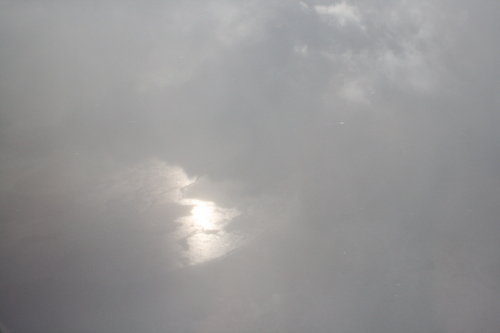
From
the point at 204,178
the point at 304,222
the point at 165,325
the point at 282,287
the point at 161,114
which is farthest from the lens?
the point at 161,114

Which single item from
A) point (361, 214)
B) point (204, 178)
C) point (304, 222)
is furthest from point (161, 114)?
point (361, 214)

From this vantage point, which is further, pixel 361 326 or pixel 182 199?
pixel 182 199

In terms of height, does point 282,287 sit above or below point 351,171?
below

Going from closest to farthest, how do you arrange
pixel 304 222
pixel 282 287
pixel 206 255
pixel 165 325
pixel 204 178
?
pixel 165 325, pixel 282 287, pixel 206 255, pixel 304 222, pixel 204 178

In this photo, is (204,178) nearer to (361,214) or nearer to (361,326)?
(361,214)

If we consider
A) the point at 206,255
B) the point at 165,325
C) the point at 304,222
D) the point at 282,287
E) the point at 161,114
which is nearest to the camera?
the point at 165,325

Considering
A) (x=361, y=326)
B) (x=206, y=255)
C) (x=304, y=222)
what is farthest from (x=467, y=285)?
(x=206, y=255)

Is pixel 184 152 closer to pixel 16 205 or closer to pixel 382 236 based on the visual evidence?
pixel 16 205

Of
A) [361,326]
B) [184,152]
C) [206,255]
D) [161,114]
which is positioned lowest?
[361,326]

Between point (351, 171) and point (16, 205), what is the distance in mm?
2839

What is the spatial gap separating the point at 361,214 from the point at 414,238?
1.46 feet

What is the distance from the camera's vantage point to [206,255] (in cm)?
336

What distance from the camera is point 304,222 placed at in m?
3.63

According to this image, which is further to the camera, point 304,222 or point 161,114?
point 161,114
